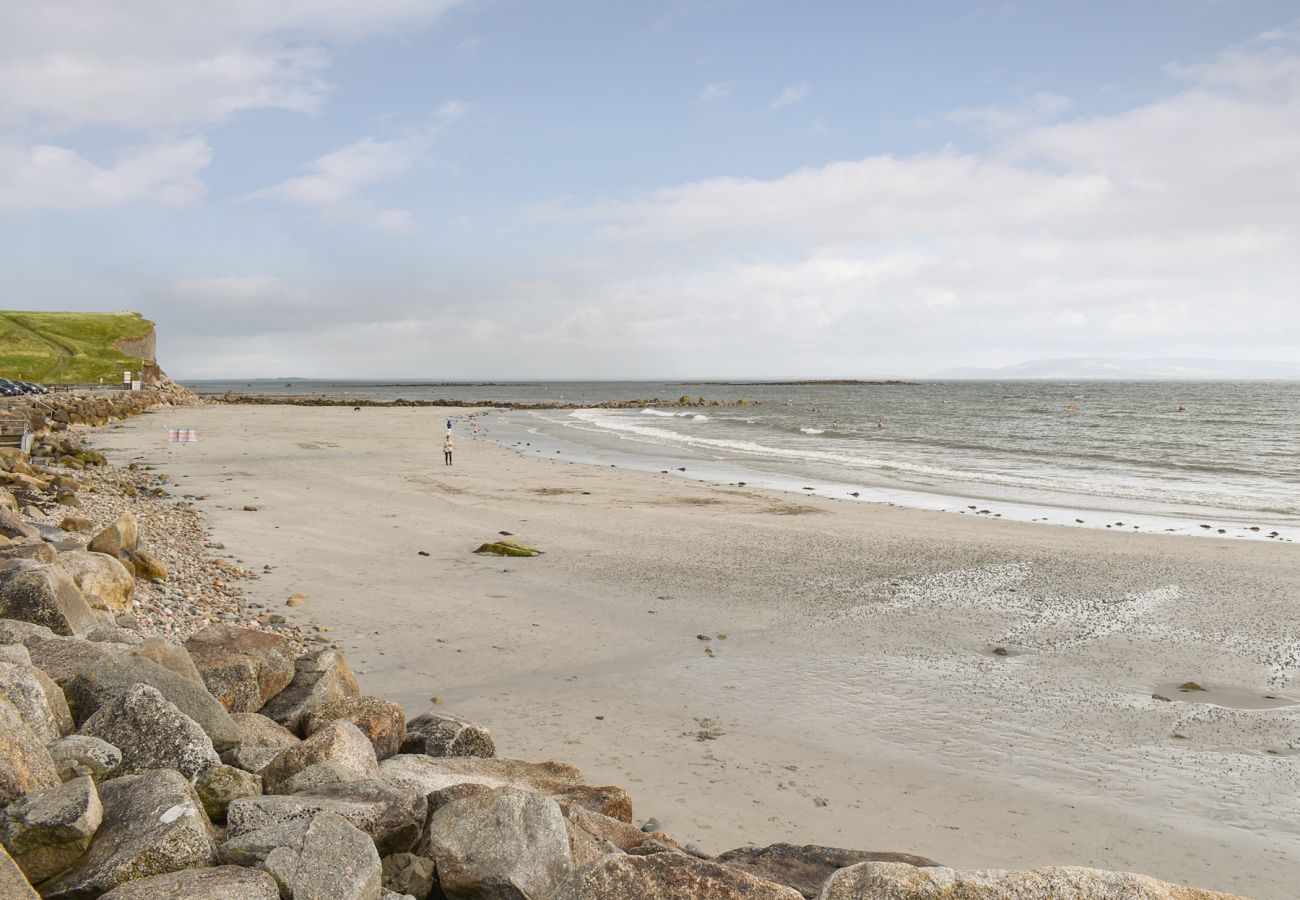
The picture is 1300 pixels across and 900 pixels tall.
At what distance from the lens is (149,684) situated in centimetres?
540

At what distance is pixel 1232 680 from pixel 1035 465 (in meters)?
28.2

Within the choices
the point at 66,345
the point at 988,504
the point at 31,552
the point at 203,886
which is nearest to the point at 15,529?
the point at 31,552

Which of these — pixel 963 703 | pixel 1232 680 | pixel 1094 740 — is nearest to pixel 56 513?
pixel 963 703

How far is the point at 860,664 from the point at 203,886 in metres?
7.91

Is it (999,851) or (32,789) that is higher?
(32,789)

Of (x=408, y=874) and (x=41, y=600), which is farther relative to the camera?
(x=41, y=600)

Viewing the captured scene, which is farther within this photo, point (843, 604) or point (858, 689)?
point (843, 604)

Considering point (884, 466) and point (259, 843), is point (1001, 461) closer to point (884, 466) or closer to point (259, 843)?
point (884, 466)

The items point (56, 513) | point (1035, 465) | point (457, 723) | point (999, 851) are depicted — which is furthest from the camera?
point (1035, 465)

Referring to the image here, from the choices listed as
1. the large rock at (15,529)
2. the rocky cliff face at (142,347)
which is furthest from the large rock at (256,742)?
the rocky cliff face at (142,347)

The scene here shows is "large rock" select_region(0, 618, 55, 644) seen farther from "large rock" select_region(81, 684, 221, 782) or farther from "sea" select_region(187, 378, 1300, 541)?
"sea" select_region(187, 378, 1300, 541)

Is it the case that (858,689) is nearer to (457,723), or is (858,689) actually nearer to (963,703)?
(963,703)

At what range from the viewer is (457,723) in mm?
6609

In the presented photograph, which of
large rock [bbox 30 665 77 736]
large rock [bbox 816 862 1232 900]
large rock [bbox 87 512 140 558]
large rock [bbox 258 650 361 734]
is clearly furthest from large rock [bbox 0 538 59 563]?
large rock [bbox 816 862 1232 900]
